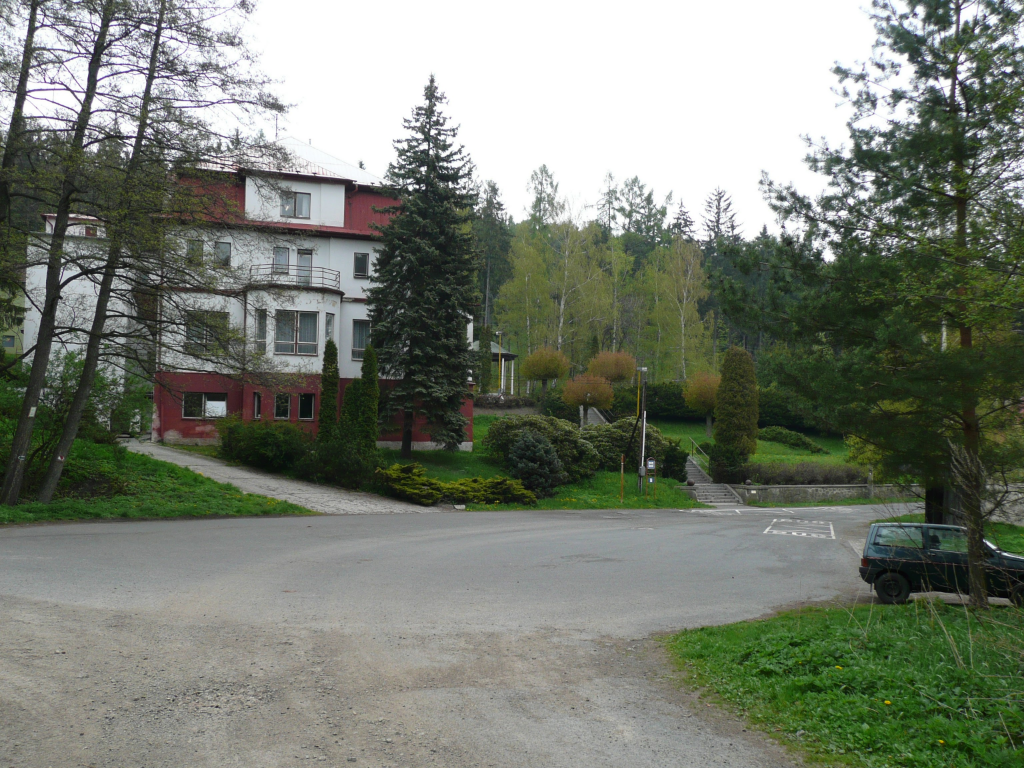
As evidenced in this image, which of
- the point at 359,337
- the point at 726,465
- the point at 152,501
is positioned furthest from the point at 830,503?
the point at 152,501

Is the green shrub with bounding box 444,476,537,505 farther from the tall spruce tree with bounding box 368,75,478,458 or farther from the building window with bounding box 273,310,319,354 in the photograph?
the building window with bounding box 273,310,319,354

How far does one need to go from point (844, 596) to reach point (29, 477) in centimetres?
1969

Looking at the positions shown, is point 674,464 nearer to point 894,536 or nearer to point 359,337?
point 359,337

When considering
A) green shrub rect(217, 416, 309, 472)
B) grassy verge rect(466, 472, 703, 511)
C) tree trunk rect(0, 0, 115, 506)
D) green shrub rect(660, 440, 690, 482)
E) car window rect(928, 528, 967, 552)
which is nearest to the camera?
car window rect(928, 528, 967, 552)

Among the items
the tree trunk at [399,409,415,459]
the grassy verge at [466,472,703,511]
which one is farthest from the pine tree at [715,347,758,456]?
the tree trunk at [399,409,415,459]

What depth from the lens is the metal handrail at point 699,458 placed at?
44.7m

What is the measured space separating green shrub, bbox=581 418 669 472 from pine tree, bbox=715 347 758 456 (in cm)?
552

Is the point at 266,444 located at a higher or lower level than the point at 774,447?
higher

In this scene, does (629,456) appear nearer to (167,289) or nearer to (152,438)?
(152,438)

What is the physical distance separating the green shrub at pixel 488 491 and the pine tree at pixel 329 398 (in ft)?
17.2

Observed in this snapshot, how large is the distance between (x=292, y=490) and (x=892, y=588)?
20331mm

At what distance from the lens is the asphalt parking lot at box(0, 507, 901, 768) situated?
5.04 m

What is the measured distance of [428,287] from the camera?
33.4 meters

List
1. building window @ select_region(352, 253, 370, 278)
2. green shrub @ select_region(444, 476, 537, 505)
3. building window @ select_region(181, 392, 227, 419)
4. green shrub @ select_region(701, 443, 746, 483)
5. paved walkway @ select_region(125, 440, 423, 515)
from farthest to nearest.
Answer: green shrub @ select_region(701, 443, 746, 483)
building window @ select_region(352, 253, 370, 278)
building window @ select_region(181, 392, 227, 419)
green shrub @ select_region(444, 476, 537, 505)
paved walkway @ select_region(125, 440, 423, 515)
